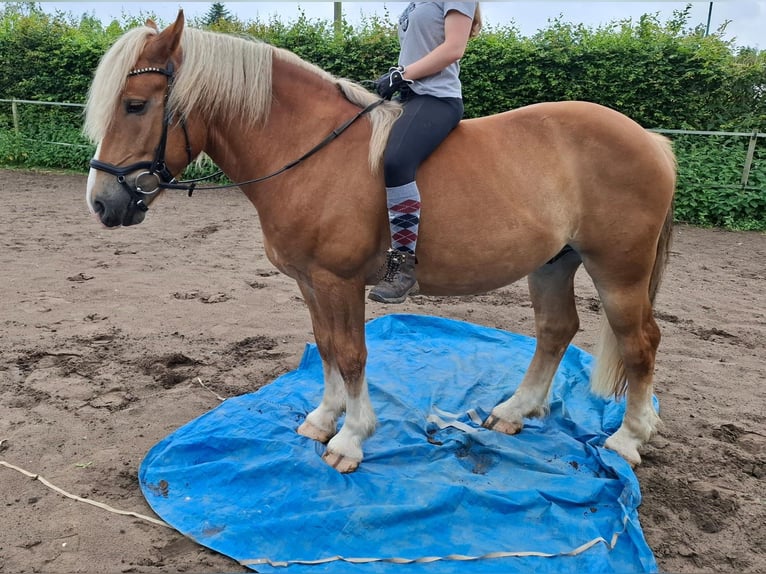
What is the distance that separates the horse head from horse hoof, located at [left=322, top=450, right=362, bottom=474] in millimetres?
1601

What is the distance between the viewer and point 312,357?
4262mm

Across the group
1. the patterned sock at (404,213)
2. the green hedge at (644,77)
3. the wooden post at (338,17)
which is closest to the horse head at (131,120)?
the patterned sock at (404,213)

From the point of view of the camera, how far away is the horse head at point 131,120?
2494mm

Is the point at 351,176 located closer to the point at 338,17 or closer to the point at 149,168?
the point at 149,168

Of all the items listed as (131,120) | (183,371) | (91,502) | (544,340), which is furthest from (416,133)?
(183,371)

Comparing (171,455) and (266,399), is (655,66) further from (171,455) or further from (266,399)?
(171,455)

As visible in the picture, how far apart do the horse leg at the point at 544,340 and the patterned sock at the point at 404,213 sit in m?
1.22

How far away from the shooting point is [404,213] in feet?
8.71

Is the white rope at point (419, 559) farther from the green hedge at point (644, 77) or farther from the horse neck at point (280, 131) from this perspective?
the green hedge at point (644, 77)

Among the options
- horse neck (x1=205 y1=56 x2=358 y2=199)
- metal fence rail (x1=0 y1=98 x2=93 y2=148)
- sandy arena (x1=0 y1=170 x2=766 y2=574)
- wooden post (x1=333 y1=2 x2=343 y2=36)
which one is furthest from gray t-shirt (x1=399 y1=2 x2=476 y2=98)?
metal fence rail (x1=0 y1=98 x2=93 y2=148)

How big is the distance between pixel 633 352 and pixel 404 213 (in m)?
1.63

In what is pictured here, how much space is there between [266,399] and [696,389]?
307cm

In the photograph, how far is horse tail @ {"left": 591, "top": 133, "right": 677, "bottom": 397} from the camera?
3295 mm

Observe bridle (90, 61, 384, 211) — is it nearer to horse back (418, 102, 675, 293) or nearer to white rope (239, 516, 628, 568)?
horse back (418, 102, 675, 293)
